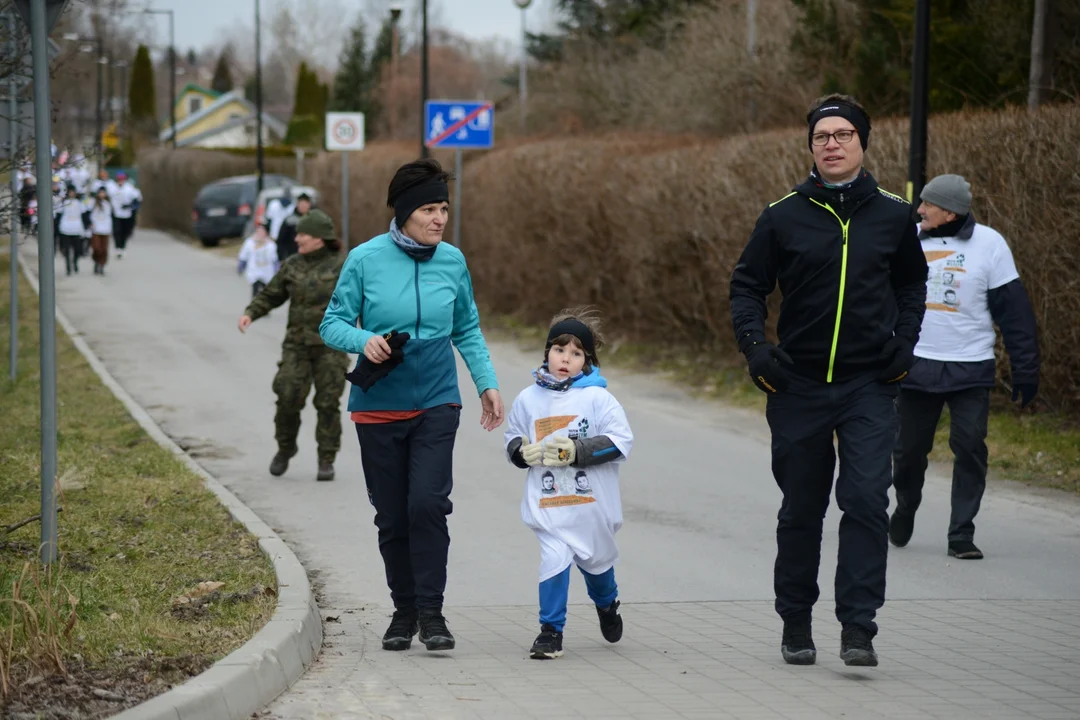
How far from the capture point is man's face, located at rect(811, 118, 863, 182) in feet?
19.1

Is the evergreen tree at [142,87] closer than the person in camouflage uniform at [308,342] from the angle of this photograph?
No

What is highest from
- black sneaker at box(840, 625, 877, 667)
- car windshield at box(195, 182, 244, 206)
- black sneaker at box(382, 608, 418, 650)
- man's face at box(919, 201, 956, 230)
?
man's face at box(919, 201, 956, 230)

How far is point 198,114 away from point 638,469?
125283mm

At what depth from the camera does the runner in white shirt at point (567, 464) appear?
6.06m

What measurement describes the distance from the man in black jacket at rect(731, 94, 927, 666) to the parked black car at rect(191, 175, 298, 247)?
1441 inches

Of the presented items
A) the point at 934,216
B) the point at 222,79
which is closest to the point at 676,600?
the point at 934,216

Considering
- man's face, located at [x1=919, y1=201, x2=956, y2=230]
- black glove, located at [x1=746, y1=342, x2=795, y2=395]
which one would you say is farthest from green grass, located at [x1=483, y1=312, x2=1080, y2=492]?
black glove, located at [x1=746, y1=342, x2=795, y2=395]

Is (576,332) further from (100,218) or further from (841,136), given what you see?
(100,218)

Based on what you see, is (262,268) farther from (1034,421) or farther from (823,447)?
(823,447)

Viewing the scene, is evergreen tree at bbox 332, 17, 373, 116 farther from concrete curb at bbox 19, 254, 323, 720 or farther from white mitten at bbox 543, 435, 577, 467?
white mitten at bbox 543, 435, 577, 467

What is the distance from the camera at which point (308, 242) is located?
10695 millimetres

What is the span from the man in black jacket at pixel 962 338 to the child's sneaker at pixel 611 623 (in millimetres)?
2598

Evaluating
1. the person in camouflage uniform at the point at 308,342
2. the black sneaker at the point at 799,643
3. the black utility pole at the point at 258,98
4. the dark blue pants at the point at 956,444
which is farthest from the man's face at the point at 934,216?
the black utility pole at the point at 258,98

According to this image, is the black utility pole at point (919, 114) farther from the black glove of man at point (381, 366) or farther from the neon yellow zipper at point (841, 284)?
the black glove of man at point (381, 366)
